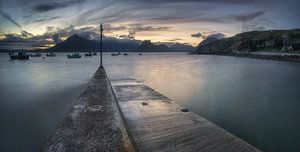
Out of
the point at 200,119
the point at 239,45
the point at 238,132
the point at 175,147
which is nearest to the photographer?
the point at 175,147

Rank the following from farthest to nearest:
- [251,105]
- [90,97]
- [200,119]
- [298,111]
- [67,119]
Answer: [251,105]
[298,111]
[90,97]
[200,119]
[67,119]

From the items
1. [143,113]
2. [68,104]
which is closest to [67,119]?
[143,113]

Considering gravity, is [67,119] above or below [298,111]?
above

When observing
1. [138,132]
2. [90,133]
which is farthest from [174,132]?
[90,133]

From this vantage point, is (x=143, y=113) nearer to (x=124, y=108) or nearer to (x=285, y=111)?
(x=124, y=108)

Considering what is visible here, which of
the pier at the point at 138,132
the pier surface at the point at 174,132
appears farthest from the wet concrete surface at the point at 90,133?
the pier surface at the point at 174,132

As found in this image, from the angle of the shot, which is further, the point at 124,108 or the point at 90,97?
the point at 90,97

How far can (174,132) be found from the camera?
8.99 m

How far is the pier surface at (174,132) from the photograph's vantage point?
762cm

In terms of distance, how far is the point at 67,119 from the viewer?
9773mm

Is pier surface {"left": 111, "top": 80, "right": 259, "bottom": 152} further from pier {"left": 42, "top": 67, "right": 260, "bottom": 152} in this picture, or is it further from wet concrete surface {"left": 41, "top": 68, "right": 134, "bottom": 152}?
wet concrete surface {"left": 41, "top": 68, "right": 134, "bottom": 152}

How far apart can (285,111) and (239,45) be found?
621ft

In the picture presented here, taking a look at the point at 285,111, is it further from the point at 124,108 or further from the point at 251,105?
the point at 124,108

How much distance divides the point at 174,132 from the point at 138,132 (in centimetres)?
143
